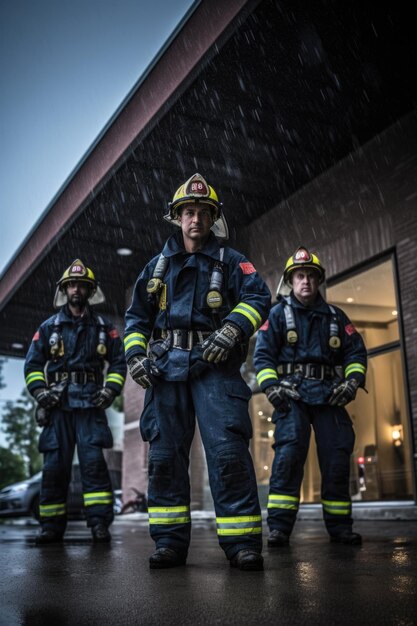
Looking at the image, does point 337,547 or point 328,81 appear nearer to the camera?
point 337,547

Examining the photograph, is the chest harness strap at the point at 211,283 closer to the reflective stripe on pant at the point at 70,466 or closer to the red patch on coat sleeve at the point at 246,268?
the red patch on coat sleeve at the point at 246,268

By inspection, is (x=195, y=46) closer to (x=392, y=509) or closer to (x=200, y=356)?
(x=200, y=356)

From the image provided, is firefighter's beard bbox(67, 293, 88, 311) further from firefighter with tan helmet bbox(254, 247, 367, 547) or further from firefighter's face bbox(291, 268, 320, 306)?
firefighter's face bbox(291, 268, 320, 306)

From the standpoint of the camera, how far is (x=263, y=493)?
1186 centimetres

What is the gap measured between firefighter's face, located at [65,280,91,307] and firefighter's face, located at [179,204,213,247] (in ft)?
7.77

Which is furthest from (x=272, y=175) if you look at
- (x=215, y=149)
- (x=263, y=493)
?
(x=263, y=493)

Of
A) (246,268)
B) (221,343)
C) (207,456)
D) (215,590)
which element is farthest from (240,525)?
(246,268)

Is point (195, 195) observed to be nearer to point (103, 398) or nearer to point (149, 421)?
point (149, 421)

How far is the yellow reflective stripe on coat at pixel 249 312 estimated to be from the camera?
3.64 meters

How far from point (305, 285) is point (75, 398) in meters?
2.19

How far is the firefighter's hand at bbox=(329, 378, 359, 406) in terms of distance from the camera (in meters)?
4.97

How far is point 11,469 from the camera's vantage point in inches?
1527

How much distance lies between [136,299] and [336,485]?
2.08 m

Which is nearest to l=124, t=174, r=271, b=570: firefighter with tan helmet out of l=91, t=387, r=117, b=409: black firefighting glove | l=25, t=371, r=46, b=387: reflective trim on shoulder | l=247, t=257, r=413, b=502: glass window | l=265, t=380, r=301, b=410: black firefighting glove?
l=265, t=380, r=301, b=410: black firefighting glove
